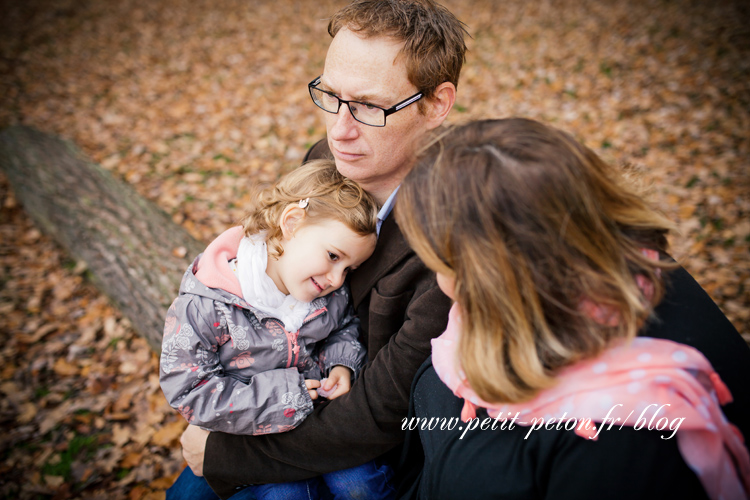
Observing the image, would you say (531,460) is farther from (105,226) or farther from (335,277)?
(105,226)

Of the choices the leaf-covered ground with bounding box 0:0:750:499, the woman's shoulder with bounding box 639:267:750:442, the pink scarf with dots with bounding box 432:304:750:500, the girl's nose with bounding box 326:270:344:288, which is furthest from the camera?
the leaf-covered ground with bounding box 0:0:750:499

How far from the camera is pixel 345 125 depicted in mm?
2105

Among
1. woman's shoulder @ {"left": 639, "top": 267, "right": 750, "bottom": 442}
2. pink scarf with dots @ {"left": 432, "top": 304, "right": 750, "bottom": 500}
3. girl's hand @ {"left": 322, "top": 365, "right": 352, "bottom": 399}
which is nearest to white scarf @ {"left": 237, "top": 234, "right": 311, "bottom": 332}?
girl's hand @ {"left": 322, "top": 365, "right": 352, "bottom": 399}

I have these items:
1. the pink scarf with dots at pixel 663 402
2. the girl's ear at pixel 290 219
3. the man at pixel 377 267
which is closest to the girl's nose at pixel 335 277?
the man at pixel 377 267

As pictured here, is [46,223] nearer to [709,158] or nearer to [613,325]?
[613,325]

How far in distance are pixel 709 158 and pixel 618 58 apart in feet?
10.6

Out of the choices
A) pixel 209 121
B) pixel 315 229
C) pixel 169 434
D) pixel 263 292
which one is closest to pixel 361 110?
pixel 315 229

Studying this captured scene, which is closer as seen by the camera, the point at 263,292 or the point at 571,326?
the point at 571,326

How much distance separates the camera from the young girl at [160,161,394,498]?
1895 millimetres

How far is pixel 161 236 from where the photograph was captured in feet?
11.9

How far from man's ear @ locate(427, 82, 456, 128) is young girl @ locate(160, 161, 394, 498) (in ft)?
1.90

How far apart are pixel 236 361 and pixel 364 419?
738 millimetres

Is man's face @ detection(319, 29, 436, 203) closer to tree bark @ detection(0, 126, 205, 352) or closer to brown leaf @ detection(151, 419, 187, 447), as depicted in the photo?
tree bark @ detection(0, 126, 205, 352)

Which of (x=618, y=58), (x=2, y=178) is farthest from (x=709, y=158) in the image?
(x=2, y=178)
